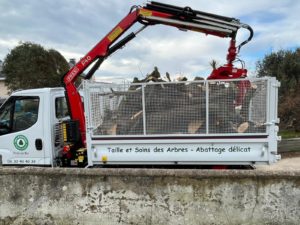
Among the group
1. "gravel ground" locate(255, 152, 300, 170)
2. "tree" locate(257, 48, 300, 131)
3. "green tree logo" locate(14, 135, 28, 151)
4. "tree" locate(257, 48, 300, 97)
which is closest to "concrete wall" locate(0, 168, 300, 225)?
"green tree logo" locate(14, 135, 28, 151)

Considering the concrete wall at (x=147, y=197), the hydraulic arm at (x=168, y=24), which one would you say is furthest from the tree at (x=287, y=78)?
the concrete wall at (x=147, y=197)

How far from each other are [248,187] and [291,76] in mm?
17712

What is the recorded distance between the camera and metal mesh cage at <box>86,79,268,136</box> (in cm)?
532

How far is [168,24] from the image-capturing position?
7.04 m

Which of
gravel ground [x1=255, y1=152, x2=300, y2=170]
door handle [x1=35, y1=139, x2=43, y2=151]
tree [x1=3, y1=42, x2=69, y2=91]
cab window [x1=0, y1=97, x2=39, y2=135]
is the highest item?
tree [x1=3, y1=42, x2=69, y2=91]

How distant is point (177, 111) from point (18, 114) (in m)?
3.46

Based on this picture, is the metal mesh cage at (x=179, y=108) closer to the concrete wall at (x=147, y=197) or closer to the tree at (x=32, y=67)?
the concrete wall at (x=147, y=197)

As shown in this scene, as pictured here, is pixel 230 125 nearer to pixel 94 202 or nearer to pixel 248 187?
pixel 248 187

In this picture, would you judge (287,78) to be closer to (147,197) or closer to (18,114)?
(18,114)

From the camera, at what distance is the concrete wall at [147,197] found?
391 centimetres

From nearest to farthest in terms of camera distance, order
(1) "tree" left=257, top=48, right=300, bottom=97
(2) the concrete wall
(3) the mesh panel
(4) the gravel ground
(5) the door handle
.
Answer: (2) the concrete wall → (3) the mesh panel → (5) the door handle → (4) the gravel ground → (1) "tree" left=257, top=48, right=300, bottom=97

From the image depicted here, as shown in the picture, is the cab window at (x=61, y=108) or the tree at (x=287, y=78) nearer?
the cab window at (x=61, y=108)

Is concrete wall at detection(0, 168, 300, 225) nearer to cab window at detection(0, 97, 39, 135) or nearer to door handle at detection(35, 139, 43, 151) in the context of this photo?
door handle at detection(35, 139, 43, 151)

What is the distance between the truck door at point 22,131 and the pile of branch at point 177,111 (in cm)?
165
